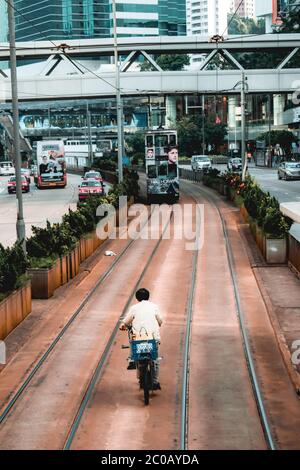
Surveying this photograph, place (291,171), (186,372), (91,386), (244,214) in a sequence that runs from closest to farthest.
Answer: (91,386), (186,372), (244,214), (291,171)

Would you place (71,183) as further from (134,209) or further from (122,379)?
(122,379)

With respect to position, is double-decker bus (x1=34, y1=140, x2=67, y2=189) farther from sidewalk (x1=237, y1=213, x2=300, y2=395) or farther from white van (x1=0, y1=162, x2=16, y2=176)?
sidewalk (x1=237, y1=213, x2=300, y2=395)

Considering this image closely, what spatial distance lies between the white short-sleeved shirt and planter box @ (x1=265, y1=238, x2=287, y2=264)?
1720 cm

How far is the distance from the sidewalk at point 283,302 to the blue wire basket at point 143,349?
3061mm

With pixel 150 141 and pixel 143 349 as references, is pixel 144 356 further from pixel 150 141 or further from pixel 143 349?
pixel 150 141

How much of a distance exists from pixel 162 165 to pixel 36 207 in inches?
369

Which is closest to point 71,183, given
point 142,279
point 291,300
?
point 142,279

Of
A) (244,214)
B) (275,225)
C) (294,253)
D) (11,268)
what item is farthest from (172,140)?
(11,268)

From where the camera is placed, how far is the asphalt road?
45094 mm

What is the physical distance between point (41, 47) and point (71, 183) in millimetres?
39150

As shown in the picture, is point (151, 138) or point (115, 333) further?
point (151, 138)

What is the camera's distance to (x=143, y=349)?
13.5 m

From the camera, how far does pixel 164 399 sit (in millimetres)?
14484
